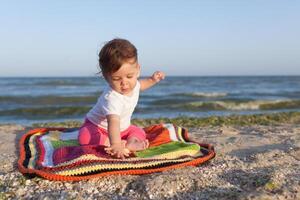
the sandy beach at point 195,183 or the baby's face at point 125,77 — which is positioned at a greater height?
the baby's face at point 125,77

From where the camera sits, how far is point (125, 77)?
13.6 feet

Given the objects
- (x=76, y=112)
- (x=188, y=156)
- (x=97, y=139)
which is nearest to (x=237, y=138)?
(x=188, y=156)

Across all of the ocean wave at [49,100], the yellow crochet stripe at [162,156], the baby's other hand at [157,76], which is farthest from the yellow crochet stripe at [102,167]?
the ocean wave at [49,100]

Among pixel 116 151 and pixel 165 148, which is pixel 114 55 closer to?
pixel 116 151

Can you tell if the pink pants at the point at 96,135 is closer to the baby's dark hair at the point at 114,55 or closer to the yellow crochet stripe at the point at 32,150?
the yellow crochet stripe at the point at 32,150

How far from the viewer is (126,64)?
4023mm

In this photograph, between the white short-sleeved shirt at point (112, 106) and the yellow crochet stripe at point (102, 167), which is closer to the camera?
the yellow crochet stripe at point (102, 167)

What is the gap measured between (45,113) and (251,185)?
11.6 metres

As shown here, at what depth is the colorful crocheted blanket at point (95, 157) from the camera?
11.6 ft

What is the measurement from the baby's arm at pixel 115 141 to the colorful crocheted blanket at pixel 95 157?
0.07 m

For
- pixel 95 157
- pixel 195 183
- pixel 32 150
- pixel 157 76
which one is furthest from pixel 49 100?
pixel 195 183

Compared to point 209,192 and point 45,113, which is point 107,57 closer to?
point 209,192

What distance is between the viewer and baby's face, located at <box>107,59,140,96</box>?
405 cm

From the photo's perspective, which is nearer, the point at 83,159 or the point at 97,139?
the point at 83,159
